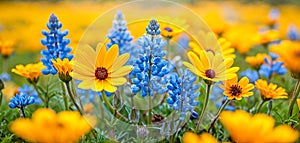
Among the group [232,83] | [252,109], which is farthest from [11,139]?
[252,109]

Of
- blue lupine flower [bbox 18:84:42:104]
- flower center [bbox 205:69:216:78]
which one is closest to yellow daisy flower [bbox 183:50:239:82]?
flower center [bbox 205:69:216:78]

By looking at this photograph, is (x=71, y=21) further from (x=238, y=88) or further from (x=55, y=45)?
(x=238, y=88)

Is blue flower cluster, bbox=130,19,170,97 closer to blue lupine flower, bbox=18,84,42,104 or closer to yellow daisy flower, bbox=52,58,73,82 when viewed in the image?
yellow daisy flower, bbox=52,58,73,82

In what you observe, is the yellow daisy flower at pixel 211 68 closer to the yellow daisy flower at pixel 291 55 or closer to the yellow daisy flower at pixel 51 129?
the yellow daisy flower at pixel 291 55

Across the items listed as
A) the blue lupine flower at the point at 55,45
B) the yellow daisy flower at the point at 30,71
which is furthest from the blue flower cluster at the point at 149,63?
the yellow daisy flower at the point at 30,71

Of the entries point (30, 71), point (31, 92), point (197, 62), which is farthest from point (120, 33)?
point (31, 92)

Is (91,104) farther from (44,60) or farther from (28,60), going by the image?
(28,60)
